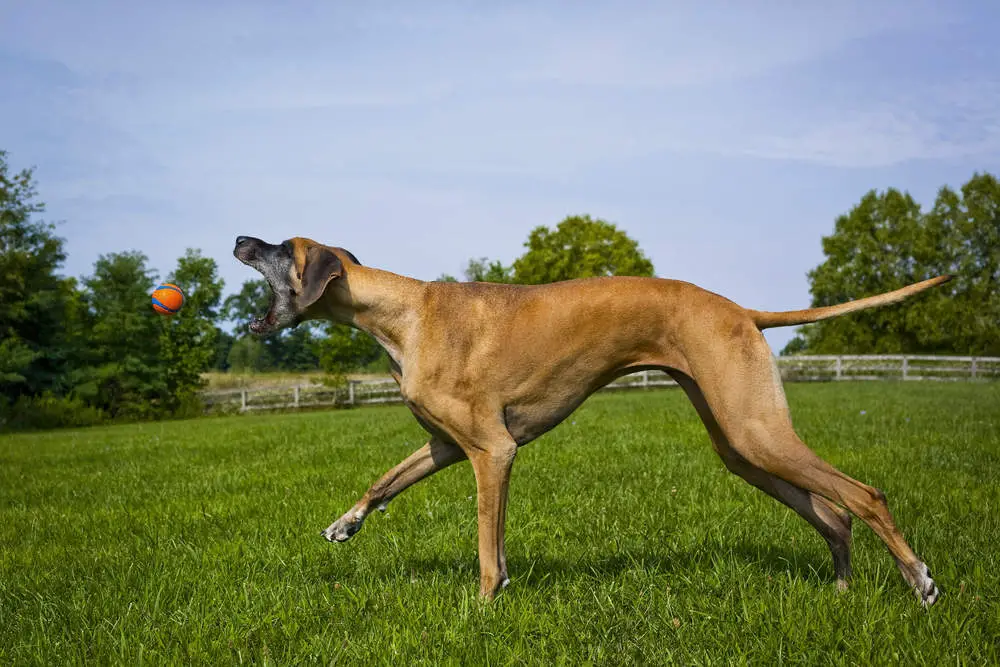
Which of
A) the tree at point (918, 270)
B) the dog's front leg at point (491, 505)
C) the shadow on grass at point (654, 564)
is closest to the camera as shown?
the dog's front leg at point (491, 505)

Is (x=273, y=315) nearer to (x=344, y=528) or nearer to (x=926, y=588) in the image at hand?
(x=344, y=528)

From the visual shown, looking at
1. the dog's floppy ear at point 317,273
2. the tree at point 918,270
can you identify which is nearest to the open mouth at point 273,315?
the dog's floppy ear at point 317,273

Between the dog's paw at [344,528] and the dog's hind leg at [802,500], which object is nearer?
the dog's hind leg at [802,500]

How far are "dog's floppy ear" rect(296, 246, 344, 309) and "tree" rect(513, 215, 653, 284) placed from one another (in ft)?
140

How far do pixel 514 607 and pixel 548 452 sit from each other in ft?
18.5

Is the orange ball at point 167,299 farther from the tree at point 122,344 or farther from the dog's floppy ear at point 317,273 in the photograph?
the tree at point 122,344

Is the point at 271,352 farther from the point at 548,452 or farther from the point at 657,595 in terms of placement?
the point at 657,595

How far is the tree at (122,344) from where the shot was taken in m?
35.2

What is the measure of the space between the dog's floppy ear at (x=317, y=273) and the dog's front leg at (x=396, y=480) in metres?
1.01

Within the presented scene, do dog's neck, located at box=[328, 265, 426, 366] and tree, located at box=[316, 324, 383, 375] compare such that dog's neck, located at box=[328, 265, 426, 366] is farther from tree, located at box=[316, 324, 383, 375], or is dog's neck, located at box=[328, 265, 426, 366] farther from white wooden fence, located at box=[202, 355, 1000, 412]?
tree, located at box=[316, 324, 383, 375]

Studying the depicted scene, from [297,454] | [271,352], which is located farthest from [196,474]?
[271,352]

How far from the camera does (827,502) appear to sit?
4180 mm

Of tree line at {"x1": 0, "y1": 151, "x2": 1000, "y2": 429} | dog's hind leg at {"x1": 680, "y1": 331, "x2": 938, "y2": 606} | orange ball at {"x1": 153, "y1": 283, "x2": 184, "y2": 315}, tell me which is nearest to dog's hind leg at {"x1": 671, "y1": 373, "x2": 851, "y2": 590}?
dog's hind leg at {"x1": 680, "y1": 331, "x2": 938, "y2": 606}

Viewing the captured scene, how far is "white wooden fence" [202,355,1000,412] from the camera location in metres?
37.8
